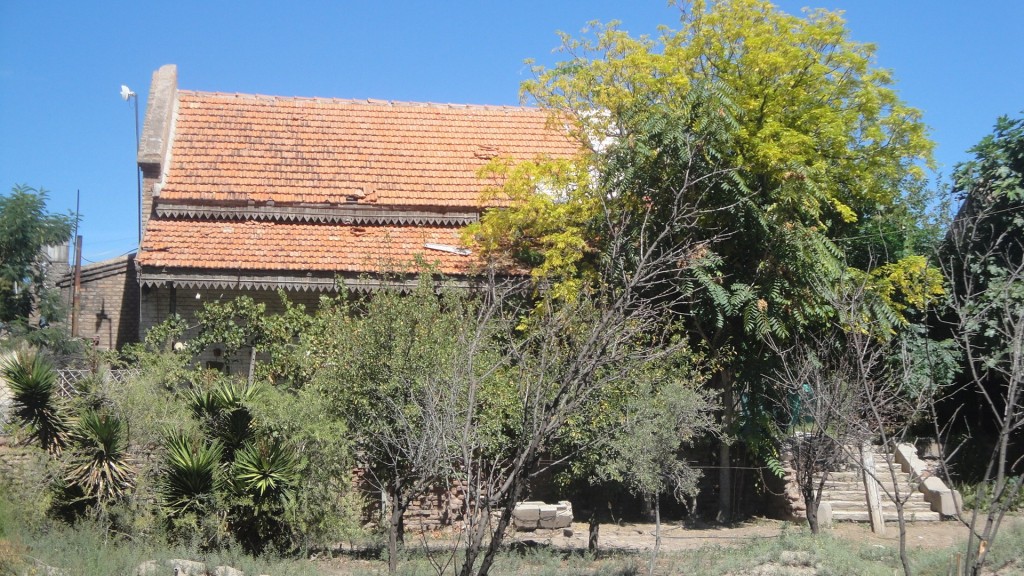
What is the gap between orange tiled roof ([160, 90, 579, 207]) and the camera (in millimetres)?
17422

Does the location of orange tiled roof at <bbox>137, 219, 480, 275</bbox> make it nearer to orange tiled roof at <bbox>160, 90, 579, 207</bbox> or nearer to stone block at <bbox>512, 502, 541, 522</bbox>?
orange tiled roof at <bbox>160, 90, 579, 207</bbox>

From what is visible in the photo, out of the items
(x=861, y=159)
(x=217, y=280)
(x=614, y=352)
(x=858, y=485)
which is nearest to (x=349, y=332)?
(x=217, y=280)

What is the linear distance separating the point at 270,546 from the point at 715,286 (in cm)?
776

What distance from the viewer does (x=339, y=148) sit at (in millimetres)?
18781

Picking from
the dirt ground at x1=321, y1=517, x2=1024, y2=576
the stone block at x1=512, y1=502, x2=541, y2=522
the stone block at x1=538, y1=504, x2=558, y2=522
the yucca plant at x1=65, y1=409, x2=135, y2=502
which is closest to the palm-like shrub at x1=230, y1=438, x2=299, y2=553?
the yucca plant at x1=65, y1=409, x2=135, y2=502

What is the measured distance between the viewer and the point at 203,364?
15656mm

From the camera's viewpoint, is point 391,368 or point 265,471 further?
point 265,471

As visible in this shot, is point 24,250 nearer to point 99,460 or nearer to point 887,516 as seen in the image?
point 99,460

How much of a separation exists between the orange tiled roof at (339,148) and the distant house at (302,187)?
0.03 metres

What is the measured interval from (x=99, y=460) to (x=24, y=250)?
30.3 feet

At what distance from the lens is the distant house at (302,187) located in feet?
51.1

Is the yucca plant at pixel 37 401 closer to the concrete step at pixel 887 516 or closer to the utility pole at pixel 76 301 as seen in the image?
the utility pole at pixel 76 301

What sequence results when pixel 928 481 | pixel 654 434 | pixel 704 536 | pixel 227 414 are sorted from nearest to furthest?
pixel 227 414
pixel 654 434
pixel 704 536
pixel 928 481

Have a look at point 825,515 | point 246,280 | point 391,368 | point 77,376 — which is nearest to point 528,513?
point 391,368
